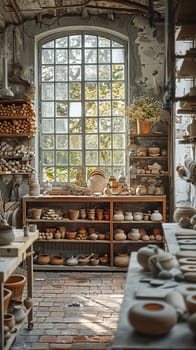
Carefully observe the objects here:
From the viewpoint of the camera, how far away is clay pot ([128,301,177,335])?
7.61 feet

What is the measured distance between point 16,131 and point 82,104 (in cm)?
126

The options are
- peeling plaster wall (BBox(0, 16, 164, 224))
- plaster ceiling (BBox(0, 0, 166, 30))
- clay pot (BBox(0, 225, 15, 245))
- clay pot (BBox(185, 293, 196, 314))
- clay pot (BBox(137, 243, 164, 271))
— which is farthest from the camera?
peeling plaster wall (BBox(0, 16, 164, 224))

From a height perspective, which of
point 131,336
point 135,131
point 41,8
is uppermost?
point 41,8

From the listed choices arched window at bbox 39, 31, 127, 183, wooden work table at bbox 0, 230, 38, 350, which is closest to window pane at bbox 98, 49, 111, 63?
arched window at bbox 39, 31, 127, 183

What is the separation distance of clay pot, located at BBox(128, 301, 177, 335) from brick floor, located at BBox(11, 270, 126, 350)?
2097 millimetres

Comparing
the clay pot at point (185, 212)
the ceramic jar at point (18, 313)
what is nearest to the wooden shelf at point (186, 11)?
the clay pot at point (185, 212)

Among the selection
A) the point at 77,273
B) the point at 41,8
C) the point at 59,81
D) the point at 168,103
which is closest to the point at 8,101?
the point at 59,81

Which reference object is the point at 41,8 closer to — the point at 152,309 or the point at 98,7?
the point at 98,7

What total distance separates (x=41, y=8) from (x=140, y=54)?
1.73 m

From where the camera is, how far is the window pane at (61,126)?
26.8 ft

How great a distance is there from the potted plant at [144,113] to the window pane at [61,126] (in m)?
1.14

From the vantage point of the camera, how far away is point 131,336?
7.68 ft

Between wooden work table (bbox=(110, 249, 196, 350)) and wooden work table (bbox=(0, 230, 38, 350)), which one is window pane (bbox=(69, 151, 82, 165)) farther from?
wooden work table (bbox=(110, 249, 196, 350))

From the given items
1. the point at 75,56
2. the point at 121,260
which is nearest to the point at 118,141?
the point at 75,56
